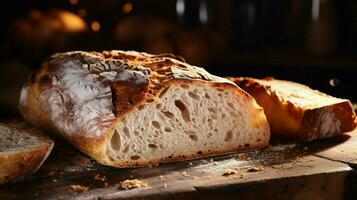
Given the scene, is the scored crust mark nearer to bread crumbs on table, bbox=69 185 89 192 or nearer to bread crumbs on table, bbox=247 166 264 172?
bread crumbs on table, bbox=69 185 89 192

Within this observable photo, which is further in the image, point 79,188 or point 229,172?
point 229,172

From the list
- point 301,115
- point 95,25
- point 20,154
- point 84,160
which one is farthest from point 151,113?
point 95,25

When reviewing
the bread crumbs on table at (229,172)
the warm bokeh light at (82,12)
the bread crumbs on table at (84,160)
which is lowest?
the bread crumbs on table at (229,172)

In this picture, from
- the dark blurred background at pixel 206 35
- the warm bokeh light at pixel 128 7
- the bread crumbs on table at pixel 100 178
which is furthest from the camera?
the warm bokeh light at pixel 128 7

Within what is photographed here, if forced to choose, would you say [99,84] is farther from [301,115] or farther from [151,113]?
[301,115]

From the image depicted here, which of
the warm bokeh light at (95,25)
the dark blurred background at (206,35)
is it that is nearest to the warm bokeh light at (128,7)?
the dark blurred background at (206,35)

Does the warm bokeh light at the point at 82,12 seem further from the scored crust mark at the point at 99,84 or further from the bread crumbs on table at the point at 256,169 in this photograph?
the bread crumbs on table at the point at 256,169

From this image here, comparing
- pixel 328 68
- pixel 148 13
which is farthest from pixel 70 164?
pixel 148 13
